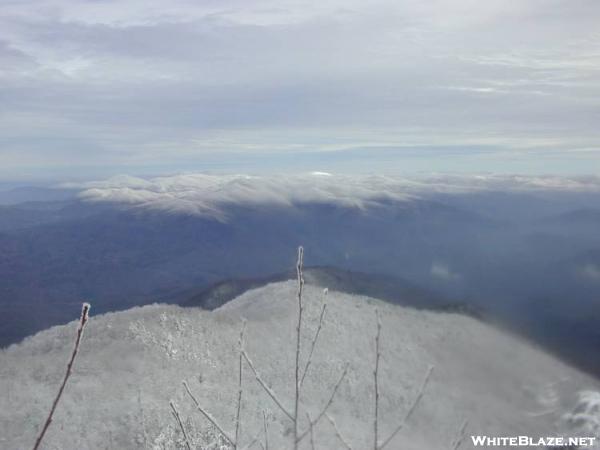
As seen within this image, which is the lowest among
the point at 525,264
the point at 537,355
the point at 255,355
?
the point at 525,264

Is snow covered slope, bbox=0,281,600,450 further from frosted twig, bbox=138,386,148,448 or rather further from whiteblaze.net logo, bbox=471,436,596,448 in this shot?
whiteblaze.net logo, bbox=471,436,596,448

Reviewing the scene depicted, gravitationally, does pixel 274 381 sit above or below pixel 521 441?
above

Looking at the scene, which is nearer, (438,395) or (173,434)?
(173,434)

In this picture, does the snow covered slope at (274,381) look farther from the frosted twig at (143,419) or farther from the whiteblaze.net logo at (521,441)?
the whiteblaze.net logo at (521,441)

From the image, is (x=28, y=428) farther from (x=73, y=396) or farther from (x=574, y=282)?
(x=574, y=282)

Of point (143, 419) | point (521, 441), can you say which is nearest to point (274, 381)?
point (143, 419)

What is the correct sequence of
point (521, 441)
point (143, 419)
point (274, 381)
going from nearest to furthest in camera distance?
1. point (143, 419)
2. point (521, 441)
3. point (274, 381)

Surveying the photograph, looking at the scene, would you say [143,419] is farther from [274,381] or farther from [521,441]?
[521,441]

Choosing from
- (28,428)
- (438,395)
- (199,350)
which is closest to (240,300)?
(199,350)
